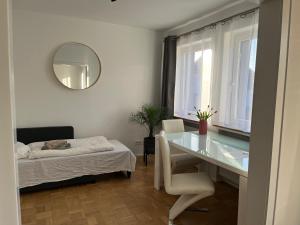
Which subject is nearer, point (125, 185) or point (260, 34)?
point (260, 34)

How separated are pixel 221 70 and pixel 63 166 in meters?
2.35

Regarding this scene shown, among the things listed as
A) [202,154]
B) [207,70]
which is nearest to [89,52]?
[207,70]

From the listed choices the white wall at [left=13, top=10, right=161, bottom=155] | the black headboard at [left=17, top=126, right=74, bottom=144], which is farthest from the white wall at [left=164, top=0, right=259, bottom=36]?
the black headboard at [left=17, top=126, right=74, bottom=144]

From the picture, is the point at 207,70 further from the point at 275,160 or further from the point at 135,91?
the point at 275,160

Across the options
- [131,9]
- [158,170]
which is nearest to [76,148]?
[158,170]

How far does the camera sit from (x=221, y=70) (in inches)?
122

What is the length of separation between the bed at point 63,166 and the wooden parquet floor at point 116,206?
117 millimetres

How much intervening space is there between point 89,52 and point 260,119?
3103 millimetres

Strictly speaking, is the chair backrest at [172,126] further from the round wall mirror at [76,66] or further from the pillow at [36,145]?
the pillow at [36,145]

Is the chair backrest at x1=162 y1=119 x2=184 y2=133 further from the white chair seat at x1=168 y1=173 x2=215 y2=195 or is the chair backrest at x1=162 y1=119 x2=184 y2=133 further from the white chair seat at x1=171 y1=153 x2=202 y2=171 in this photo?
the white chair seat at x1=168 y1=173 x2=215 y2=195

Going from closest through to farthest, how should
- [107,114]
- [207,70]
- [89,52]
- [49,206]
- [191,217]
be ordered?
[191,217] < [49,206] < [207,70] < [89,52] < [107,114]

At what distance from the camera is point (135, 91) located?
4172 mm

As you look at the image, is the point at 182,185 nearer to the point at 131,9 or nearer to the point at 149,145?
the point at 149,145

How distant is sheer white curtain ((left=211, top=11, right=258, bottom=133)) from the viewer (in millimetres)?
2701
